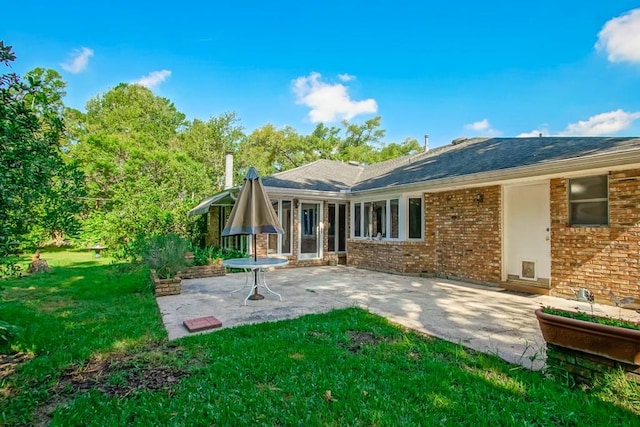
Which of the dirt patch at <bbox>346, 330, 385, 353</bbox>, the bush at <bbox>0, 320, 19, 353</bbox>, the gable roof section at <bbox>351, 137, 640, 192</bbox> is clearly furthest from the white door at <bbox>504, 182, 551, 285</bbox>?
the bush at <bbox>0, 320, 19, 353</bbox>

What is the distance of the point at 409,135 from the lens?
38.6 m

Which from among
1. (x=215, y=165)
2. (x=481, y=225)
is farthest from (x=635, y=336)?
(x=215, y=165)

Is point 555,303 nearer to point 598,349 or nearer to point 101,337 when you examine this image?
→ point 598,349

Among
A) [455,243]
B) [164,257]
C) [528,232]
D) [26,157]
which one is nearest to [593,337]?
[26,157]

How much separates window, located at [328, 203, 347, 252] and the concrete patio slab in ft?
12.6

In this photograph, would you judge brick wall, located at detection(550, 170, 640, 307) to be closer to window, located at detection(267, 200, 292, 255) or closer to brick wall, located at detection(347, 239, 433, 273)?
brick wall, located at detection(347, 239, 433, 273)

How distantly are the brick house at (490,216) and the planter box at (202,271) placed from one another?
189 centimetres

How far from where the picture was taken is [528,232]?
28.4 feet

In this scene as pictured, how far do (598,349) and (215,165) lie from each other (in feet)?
95.4

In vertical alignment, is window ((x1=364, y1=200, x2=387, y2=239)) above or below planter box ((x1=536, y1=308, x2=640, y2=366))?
above

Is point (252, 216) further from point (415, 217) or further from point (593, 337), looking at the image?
point (415, 217)

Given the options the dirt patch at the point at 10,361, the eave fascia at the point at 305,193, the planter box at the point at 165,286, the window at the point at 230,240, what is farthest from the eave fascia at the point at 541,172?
the dirt patch at the point at 10,361

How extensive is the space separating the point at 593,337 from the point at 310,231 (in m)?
11.0

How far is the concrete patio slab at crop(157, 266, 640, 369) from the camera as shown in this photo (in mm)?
4855
